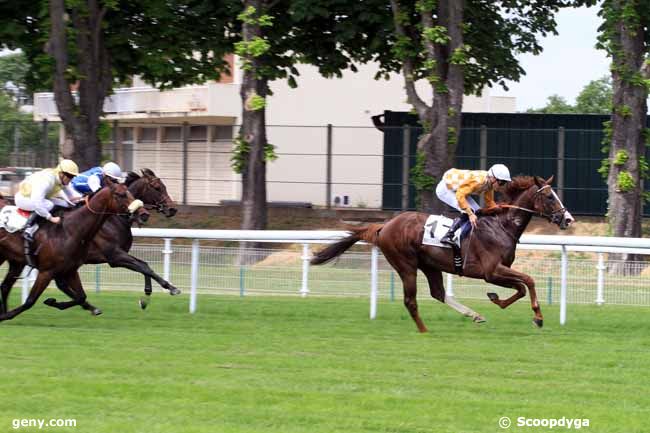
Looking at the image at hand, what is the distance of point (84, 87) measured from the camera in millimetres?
21016

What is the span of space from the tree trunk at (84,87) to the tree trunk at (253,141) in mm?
2678

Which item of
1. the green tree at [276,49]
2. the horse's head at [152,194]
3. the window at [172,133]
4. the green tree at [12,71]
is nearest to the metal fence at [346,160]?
the window at [172,133]

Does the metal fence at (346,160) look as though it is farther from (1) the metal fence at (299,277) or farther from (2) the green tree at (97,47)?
(1) the metal fence at (299,277)

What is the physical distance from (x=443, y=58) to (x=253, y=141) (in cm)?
402

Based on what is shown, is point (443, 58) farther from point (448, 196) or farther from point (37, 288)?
point (37, 288)

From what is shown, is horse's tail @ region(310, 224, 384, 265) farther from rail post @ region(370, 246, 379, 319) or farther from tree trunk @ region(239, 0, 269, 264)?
tree trunk @ region(239, 0, 269, 264)

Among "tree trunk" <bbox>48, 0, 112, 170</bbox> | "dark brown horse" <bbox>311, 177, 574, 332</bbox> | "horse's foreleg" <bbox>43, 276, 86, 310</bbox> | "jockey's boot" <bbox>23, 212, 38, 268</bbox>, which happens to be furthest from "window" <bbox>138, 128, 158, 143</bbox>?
"dark brown horse" <bbox>311, 177, 574, 332</bbox>

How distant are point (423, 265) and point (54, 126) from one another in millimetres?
16356

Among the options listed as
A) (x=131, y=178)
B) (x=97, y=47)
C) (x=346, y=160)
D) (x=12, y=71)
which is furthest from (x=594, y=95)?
(x=131, y=178)

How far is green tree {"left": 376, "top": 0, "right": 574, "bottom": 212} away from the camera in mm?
19500

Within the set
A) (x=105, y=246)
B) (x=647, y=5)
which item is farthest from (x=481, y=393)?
(x=647, y=5)

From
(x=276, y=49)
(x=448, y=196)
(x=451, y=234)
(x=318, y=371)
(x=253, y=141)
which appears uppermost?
(x=276, y=49)

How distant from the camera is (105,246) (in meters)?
13.4

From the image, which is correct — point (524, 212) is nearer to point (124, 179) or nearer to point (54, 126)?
point (124, 179)
